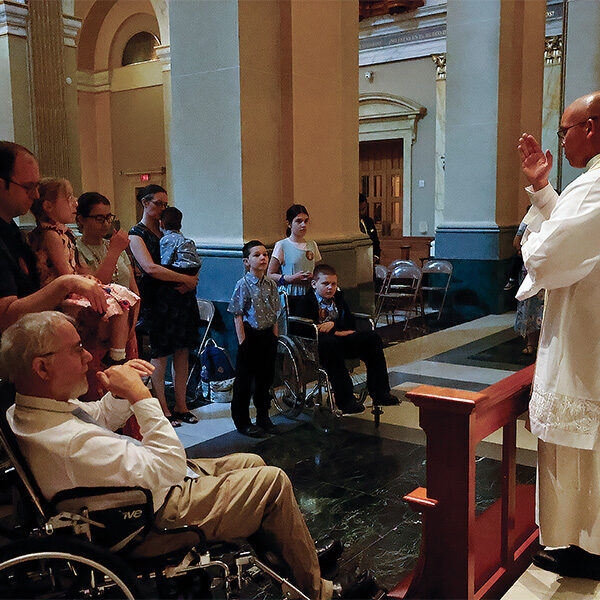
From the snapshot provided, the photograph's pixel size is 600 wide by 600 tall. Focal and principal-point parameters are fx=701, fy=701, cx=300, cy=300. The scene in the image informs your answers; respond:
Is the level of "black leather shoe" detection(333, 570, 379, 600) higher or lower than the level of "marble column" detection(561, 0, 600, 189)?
lower

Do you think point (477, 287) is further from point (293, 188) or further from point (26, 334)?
point (26, 334)

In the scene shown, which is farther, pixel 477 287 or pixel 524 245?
pixel 477 287

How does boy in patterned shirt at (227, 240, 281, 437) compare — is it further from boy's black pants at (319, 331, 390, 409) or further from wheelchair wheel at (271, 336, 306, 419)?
boy's black pants at (319, 331, 390, 409)

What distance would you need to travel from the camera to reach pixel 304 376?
15.2 ft

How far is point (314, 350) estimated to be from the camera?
456 centimetres

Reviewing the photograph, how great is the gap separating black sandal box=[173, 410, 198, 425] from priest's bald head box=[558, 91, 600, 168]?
10.0 feet

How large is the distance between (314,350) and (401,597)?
221 cm

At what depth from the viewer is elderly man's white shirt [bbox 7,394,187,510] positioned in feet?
6.39

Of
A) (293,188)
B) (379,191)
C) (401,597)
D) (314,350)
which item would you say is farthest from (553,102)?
(401,597)

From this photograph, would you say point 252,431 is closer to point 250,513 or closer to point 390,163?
point 250,513

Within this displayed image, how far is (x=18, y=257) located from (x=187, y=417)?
7.45 ft

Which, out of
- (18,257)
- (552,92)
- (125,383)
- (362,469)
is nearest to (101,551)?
(125,383)

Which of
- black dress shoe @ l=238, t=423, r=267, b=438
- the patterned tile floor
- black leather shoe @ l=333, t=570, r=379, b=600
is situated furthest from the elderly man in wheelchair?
black dress shoe @ l=238, t=423, r=267, b=438

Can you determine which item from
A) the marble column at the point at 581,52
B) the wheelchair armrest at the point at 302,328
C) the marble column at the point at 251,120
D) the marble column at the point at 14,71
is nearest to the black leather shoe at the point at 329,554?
the wheelchair armrest at the point at 302,328
